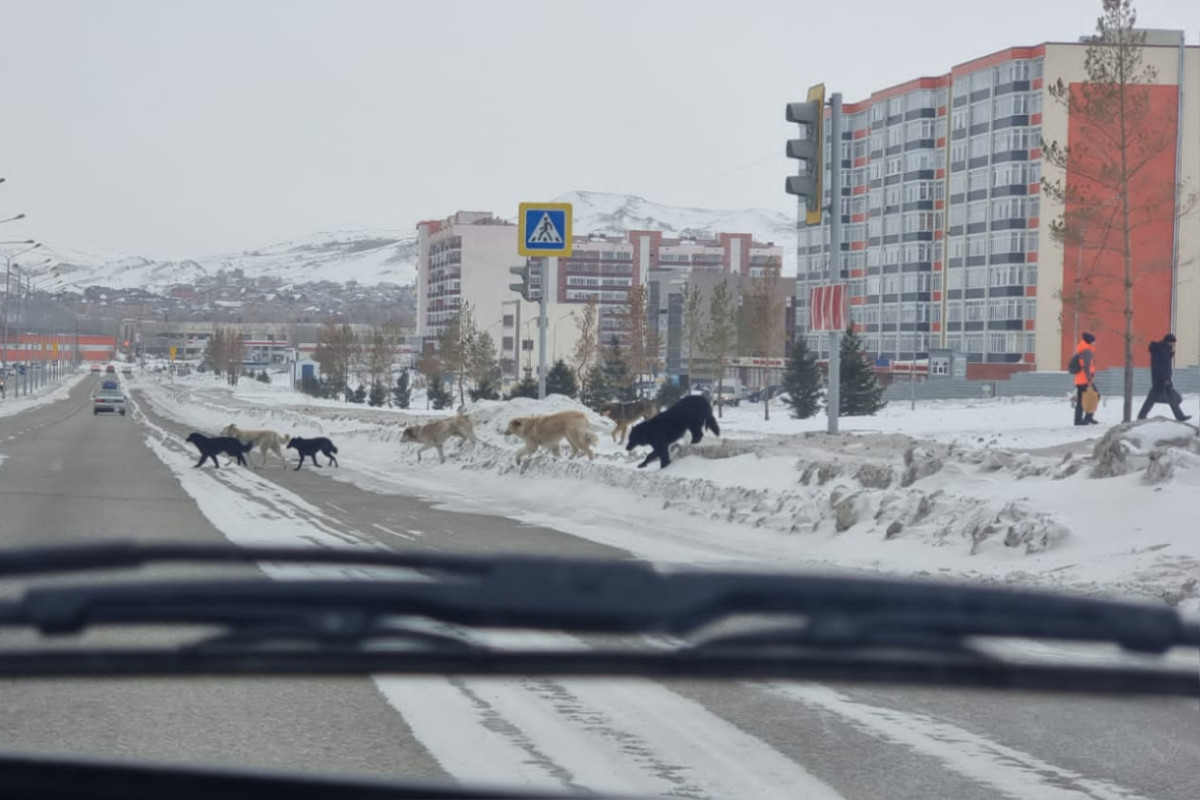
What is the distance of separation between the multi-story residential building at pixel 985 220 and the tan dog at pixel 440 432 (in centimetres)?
5584

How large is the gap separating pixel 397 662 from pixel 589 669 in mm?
256

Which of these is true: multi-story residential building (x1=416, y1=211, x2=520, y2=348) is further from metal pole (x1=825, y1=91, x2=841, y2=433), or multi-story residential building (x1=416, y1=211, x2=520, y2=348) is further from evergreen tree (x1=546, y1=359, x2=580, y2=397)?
metal pole (x1=825, y1=91, x2=841, y2=433)

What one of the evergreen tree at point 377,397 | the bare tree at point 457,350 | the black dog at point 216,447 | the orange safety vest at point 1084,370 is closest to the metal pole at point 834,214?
the orange safety vest at point 1084,370

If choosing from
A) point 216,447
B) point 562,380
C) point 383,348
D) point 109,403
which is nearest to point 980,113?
point 383,348

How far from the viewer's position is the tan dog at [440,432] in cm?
2662

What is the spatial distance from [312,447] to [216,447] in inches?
76.0

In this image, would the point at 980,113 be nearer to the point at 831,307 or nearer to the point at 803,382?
the point at 803,382

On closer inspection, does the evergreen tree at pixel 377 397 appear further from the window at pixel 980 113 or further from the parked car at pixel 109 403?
the window at pixel 980 113

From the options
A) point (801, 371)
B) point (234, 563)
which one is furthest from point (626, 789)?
point (801, 371)

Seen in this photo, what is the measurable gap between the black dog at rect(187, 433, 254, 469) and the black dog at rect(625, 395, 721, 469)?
26.9 ft

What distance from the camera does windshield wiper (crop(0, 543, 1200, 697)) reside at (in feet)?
6.41

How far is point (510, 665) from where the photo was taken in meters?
1.94

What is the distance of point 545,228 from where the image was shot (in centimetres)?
2655

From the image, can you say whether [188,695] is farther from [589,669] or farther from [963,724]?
[589,669]
